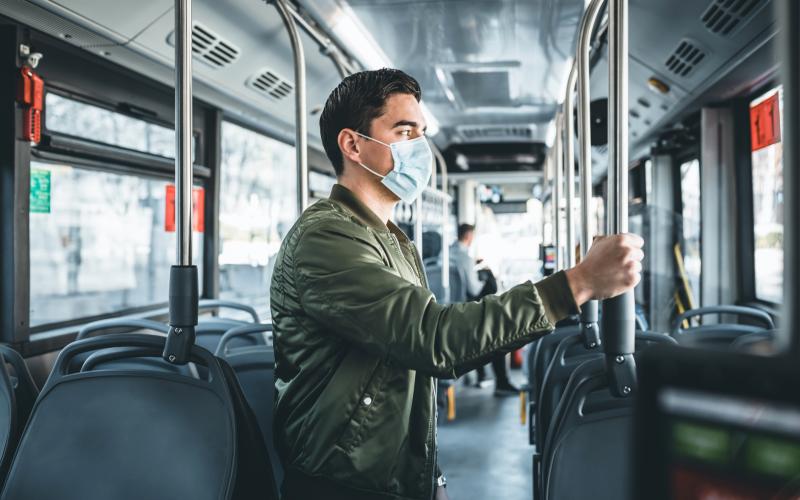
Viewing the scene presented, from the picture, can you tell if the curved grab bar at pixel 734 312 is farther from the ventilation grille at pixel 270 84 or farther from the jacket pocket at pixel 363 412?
the ventilation grille at pixel 270 84

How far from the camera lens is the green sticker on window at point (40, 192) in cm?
282

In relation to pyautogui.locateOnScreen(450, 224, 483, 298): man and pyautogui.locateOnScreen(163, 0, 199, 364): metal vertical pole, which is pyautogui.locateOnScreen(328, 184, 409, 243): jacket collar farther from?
pyautogui.locateOnScreen(450, 224, 483, 298): man

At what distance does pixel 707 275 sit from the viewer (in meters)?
A: 4.32

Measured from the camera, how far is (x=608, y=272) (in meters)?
1.21

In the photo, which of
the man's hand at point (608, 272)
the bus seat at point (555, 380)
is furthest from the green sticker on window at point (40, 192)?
the man's hand at point (608, 272)

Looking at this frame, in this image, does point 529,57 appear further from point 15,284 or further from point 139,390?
point 139,390

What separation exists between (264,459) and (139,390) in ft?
1.15

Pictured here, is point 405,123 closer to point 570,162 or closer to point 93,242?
point 570,162

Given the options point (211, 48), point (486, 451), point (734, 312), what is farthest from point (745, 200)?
point (211, 48)

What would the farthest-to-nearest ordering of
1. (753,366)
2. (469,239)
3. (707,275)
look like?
(469,239) → (707,275) → (753,366)

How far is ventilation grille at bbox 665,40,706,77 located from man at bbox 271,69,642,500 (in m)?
2.48

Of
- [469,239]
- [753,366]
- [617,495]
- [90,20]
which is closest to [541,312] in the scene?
[617,495]

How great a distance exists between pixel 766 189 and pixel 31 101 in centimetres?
387

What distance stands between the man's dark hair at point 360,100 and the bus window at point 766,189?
286cm
